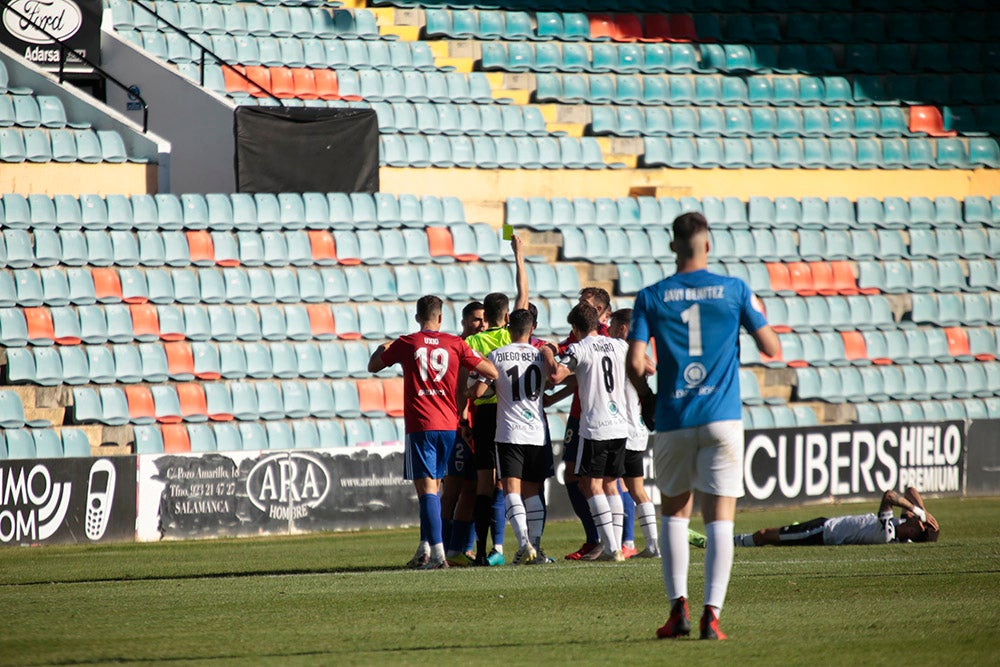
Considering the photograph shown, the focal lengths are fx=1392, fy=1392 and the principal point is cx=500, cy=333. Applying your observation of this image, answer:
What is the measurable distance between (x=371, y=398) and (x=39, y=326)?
410 cm

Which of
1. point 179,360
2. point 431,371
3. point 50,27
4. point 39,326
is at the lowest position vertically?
point 431,371

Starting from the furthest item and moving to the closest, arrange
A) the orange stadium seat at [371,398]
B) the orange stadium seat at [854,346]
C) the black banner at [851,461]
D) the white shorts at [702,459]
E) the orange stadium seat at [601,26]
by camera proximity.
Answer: the orange stadium seat at [601,26] → the orange stadium seat at [854,346] → the black banner at [851,461] → the orange stadium seat at [371,398] → the white shorts at [702,459]

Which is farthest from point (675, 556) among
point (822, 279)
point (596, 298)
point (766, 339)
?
point (822, 279)

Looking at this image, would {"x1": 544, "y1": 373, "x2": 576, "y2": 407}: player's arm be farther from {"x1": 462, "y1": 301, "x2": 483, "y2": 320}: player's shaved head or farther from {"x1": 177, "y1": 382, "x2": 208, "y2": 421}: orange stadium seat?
{"x1": 177, "y1": 382, "x2": 208, "y2": 421}: orange stadium seat

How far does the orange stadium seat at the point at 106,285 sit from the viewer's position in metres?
16.8

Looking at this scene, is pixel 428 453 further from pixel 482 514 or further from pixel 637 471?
pixel 637 471

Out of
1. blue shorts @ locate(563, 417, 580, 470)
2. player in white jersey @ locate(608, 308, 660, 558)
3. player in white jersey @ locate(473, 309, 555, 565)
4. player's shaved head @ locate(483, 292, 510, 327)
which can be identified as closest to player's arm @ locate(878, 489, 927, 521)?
player in white jersey @ locate(608, 308, 660, 558)

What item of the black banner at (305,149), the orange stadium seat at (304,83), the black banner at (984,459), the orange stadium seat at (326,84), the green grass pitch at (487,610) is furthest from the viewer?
the orange stadium seat at (326,84)

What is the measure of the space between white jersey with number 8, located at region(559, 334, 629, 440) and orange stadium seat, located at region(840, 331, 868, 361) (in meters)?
10.7

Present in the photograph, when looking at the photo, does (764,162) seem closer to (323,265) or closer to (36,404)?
(323,265)

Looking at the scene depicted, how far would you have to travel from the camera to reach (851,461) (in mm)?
18453

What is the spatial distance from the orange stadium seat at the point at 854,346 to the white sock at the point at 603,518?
1079 centimetres

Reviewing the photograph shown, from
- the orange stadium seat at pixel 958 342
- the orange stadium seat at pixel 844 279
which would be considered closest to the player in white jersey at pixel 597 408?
the orange stadium seat at pixel 844 279

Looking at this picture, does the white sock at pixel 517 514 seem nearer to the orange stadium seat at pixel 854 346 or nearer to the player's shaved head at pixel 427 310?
the player's shaved head at pixel 427 310
